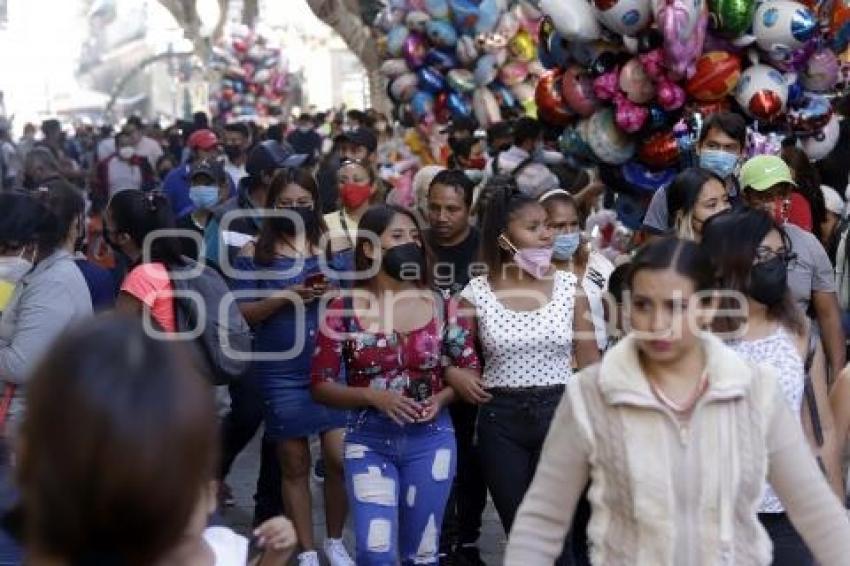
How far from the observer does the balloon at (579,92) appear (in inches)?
314

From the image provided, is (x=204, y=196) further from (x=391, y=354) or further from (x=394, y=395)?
(x=394, y=395)

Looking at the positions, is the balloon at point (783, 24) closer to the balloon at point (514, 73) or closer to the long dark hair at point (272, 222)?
the long dark hair at point (272, 222)

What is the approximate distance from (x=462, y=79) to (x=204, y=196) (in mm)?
3477

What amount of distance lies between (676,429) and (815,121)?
5062 mm

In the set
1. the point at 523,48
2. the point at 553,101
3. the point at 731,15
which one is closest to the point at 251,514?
the point at 553,101

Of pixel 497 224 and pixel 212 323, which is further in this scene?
pixel 497 224

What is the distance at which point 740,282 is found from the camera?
164 inches

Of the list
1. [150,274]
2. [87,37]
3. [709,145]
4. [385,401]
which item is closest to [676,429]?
[385,401]

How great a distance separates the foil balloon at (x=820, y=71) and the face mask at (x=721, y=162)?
1.66 m

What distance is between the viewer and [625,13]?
293 inches

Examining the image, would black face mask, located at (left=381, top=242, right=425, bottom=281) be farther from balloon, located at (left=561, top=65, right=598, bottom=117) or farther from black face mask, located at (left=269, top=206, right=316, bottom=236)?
balloon, located at (left=561, top=65, right=598, bottom=117)

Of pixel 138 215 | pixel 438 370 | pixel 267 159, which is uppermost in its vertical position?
pixel 267 159

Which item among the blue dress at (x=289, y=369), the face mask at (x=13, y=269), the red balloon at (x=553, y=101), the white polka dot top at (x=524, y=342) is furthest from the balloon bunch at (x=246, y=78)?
the white polka dot top at (x=524, y=342)

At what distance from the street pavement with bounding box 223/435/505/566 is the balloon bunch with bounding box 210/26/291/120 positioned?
1971cm
